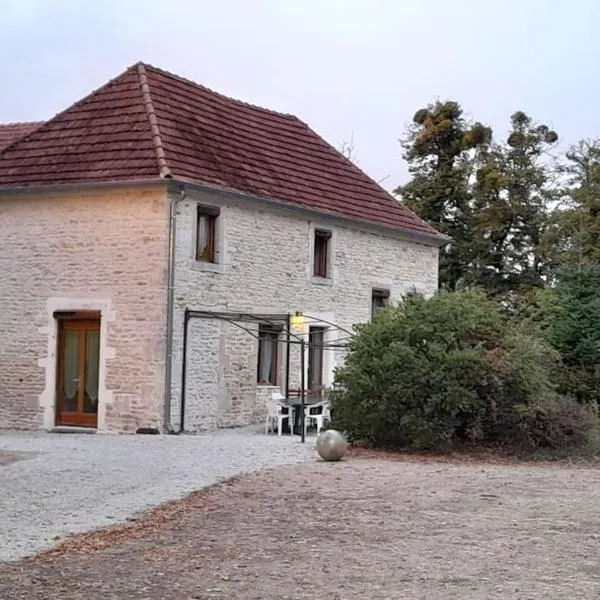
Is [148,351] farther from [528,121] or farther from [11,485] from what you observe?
[528,121]

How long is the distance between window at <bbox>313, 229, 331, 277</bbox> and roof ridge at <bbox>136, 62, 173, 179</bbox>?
4524 millimetres

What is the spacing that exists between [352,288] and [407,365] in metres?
7.84

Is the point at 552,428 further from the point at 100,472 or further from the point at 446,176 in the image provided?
the point at 446,176

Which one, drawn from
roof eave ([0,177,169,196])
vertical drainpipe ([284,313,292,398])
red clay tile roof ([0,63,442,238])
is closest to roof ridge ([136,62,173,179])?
red clay tile roof ([0,63,442,238])

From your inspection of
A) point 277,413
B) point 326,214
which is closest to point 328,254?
point 326,214

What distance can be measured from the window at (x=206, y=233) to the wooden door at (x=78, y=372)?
2434mm

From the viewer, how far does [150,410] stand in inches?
719

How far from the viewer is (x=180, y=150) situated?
64.3ft

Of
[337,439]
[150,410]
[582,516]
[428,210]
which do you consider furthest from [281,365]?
[428,210]

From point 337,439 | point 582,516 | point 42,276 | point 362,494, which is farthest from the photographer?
point 42,276

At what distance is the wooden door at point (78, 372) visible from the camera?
1917cm

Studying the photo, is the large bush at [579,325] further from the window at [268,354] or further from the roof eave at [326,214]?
the window at [268,354]

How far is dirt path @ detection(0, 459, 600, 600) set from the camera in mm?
6469

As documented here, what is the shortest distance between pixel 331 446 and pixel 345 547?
6013mm
